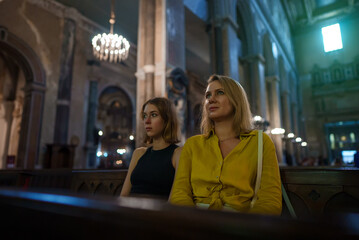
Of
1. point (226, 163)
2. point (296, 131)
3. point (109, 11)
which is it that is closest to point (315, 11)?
point (296, 131)

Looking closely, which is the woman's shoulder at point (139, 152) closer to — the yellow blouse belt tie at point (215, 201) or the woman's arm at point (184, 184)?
the woman's arm at point (184, 184)

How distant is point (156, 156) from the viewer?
2359 millimetres

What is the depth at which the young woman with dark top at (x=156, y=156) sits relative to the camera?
220 centimetres

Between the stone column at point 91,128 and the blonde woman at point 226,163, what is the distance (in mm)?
12071

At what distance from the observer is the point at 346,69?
21422 millimetres

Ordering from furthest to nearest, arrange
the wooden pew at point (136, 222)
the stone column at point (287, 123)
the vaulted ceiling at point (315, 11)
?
the vaulted ceiling at point (315, 11), the stone column at point (287, 123), the wooden pew at point (136, 222)

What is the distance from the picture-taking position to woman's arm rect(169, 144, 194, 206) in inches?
60.6

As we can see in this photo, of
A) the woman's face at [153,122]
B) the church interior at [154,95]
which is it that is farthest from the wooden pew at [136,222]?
the woman's face at [153,122]

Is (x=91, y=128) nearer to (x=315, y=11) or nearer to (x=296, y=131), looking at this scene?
(x=296, y=131)

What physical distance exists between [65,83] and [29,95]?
5.73ft

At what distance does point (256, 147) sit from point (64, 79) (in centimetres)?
1238

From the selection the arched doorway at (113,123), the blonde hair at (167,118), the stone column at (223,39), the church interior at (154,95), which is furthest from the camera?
the arched doorway at (113,123)

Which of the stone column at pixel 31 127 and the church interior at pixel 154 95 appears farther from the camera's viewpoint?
the stone column at pixel 31 127

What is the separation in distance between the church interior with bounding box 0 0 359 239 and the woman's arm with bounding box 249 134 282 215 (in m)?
0.11
